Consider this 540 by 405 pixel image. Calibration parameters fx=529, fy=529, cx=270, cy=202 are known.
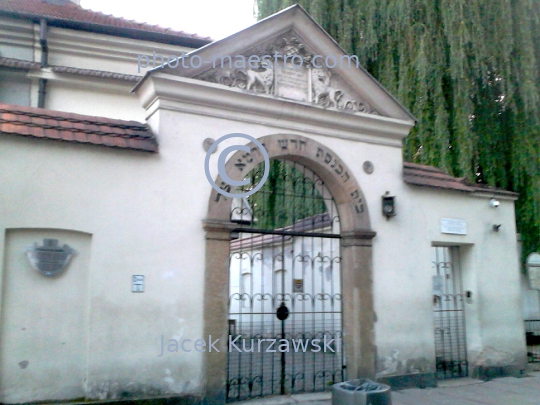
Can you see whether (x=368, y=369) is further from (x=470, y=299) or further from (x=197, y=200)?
(x=197, y=200)

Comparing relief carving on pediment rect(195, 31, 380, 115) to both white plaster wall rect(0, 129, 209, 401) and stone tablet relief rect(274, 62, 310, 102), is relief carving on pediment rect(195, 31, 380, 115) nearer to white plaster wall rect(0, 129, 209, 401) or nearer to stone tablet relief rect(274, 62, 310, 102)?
stone tablet relief rect(274, 62, 310, 102)

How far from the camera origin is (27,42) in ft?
34.8

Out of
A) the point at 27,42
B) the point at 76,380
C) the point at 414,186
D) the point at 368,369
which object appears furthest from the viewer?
the point at 27,42

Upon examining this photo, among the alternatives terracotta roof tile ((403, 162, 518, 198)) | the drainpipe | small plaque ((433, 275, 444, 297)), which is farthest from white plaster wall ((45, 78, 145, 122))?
small plaque ((433, 275, 444, 297))

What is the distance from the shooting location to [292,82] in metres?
8.37

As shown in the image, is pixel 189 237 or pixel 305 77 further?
pixel 305 77

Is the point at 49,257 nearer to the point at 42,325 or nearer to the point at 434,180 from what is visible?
the point at 42,325

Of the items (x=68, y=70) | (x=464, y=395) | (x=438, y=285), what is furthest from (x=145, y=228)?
(x=438, y=285)

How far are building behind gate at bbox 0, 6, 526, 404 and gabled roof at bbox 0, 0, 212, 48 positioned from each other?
154 inches

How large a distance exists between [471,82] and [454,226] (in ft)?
14.8

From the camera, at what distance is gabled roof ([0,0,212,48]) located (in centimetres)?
1036

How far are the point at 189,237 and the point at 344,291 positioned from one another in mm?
2787

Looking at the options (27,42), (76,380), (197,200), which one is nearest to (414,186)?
(197,200)
